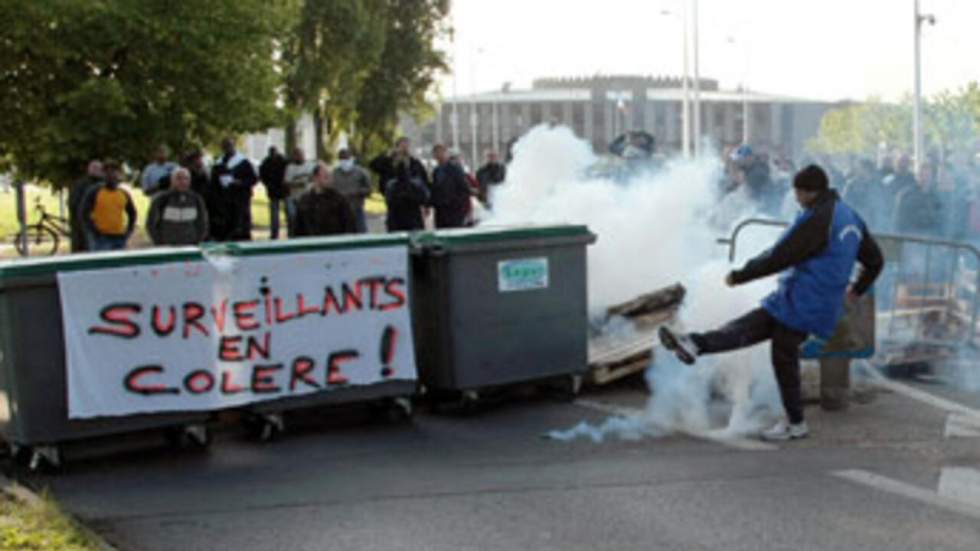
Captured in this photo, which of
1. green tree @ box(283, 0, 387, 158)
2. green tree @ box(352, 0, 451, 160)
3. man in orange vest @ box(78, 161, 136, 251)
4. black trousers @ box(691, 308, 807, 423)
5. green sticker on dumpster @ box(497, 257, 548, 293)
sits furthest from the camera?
green tree @ box(352, 0, 451, 160)

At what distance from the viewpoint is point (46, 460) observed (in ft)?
22.6

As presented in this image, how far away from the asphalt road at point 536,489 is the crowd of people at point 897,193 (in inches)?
230

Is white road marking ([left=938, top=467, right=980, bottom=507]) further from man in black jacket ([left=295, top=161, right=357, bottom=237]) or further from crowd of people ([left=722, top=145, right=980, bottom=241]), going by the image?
crowd of people ([left=722, top=145, right=980, bottom=241])

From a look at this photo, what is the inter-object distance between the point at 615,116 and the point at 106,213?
116 metres

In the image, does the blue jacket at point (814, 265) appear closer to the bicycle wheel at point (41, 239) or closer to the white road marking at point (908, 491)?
the white road marking at point (908, 491)

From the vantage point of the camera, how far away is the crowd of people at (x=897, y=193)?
13602mm

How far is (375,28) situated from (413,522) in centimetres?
3050

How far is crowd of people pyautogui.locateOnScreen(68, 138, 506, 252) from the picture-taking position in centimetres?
1178

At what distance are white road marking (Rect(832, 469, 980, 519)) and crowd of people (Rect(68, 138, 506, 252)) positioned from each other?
611 centimetres

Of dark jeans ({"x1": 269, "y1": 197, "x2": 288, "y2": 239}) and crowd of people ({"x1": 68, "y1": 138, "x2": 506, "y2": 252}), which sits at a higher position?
crowd of people ({"x1": 68, "y1": 138, "x2": 506, "y2": 252})

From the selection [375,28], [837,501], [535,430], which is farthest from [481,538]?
[375,28]

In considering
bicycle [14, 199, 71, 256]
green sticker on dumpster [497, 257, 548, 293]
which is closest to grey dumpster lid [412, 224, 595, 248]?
green sticker on dumpster [497, 257, 548, 293]

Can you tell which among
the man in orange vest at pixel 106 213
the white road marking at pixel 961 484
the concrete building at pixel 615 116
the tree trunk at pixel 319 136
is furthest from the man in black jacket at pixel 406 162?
the concrete building at pixel 615 116

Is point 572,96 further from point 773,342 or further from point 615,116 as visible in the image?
point 773,342
